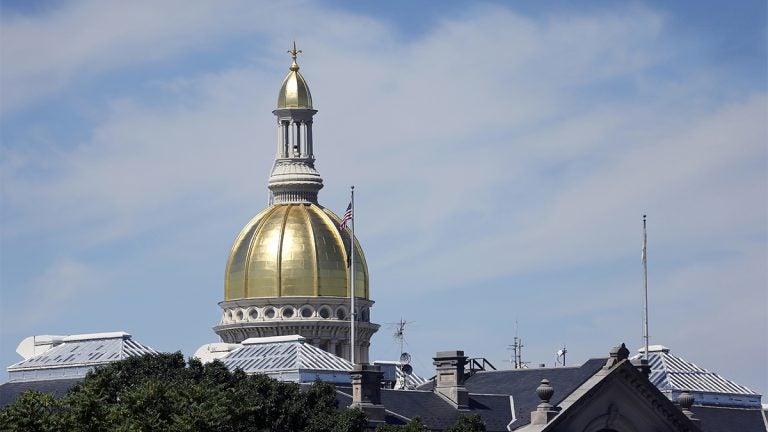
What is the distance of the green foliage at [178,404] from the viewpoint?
109312mm

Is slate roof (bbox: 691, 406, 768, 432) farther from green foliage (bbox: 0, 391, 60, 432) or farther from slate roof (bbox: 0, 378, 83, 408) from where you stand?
green foliage (bbox: 0, 391, 60, 432)

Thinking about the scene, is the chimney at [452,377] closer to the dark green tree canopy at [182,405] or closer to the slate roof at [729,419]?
the dark green tree canopy at [182,405]

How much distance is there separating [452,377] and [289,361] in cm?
2552

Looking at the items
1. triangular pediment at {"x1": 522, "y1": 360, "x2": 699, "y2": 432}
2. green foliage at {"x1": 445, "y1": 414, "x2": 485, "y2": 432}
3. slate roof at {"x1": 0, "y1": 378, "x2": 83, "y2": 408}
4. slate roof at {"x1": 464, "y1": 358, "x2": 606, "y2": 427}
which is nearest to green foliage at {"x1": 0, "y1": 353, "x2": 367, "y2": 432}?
green foliage at {"x1": 445, "y1": 414, "x2": 485, "y2": 432}

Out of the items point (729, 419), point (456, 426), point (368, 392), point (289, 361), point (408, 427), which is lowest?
point (408, 427)

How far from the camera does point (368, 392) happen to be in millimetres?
136125

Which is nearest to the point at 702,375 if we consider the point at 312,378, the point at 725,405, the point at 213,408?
the point at 725,405

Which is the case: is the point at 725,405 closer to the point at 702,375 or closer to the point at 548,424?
the point at 702,375

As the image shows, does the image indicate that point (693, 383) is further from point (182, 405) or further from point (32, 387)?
point (182, 405)

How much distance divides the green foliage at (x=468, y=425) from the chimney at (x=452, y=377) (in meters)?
10.5

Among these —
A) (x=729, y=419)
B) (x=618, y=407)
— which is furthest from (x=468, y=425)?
(x=729, y=419)

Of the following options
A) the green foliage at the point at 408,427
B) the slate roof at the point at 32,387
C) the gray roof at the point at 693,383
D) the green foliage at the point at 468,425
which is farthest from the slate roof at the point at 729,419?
the slate roof at the point at 32,387

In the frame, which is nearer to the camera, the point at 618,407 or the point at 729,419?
the point at 618,407

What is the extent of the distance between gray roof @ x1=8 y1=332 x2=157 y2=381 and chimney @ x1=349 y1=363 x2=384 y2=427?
35121 millimetres
